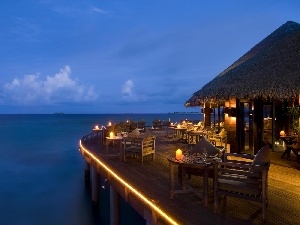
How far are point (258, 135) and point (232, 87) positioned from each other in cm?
234

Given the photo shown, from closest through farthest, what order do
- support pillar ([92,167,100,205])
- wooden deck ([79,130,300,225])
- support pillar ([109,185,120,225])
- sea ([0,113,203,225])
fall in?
wooden deck ([79,130,300,225]) < support pillar ([109,185,120,225]) < sea ([0,113,203,225]) < support pillar ([92,167,100,205])

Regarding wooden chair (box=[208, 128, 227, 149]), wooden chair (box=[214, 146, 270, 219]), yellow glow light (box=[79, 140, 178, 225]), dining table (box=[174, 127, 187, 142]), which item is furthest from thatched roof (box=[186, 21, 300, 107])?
dining table (box=[174, 127, 187, 142])

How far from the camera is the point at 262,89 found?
8.26m

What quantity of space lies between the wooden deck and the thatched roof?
191 cm

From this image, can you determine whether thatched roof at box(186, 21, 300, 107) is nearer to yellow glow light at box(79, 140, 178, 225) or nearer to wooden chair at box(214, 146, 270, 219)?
wooden chair at box(214, 146, 270, 219)

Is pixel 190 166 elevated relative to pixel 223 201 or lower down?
elevated

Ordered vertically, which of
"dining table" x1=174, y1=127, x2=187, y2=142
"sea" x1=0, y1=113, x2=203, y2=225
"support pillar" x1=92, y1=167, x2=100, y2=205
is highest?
"dining table" x1=174, y1=127, x2=187, y2=142

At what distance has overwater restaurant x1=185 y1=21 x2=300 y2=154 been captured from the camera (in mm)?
8109

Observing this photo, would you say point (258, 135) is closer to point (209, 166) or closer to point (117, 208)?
point (117, 208)

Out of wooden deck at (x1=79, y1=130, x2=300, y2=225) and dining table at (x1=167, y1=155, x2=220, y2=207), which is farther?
dining table at (x1=167, y1=155, x2=220, y2=207)

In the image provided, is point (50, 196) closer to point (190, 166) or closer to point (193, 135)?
point (193, 135)

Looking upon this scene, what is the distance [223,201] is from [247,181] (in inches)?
29.0

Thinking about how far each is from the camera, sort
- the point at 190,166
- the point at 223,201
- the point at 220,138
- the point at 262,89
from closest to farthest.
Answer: the point at 223,201 < the point at 190,166 < the point at 262,89 < the point at 220,138

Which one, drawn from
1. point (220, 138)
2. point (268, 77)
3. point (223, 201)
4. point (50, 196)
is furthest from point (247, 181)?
point (50, 196)
